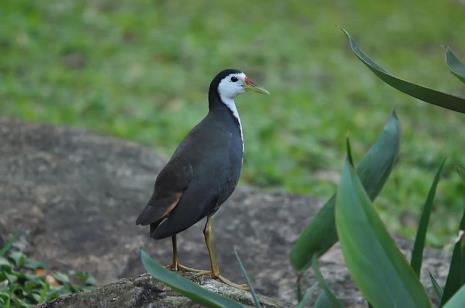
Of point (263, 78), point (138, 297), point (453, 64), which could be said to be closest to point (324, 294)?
point (138, 297)

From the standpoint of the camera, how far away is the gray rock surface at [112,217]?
480 cm

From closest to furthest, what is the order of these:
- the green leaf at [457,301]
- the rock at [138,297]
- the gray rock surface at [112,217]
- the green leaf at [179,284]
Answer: the green leaf at [457,301]
the green leaf at [179,284]
the rock at [138,297]
the gray rock surface at [112,217]

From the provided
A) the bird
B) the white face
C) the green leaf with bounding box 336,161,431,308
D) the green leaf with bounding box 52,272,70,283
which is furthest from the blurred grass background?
the green leaf with bounding box 336,161,431,308

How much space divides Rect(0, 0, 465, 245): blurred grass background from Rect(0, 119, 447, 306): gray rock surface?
3.45ft

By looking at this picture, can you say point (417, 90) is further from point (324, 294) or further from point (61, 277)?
point (61, 277)

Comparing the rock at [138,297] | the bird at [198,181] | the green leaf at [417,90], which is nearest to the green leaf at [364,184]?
the green leaf at [417,90]

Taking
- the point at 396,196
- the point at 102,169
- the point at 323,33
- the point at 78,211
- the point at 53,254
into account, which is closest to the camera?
the point at 53,254

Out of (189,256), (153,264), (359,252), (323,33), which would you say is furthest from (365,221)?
(323,33)

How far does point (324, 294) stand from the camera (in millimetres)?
2787

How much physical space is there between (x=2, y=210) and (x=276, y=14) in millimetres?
6267

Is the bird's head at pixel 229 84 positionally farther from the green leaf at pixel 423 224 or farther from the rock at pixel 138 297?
the green leaf at pixel 423 224

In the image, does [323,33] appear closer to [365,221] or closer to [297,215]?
[297,215]

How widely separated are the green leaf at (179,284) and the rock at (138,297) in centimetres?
51

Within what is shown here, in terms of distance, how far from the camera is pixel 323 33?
10.3m
